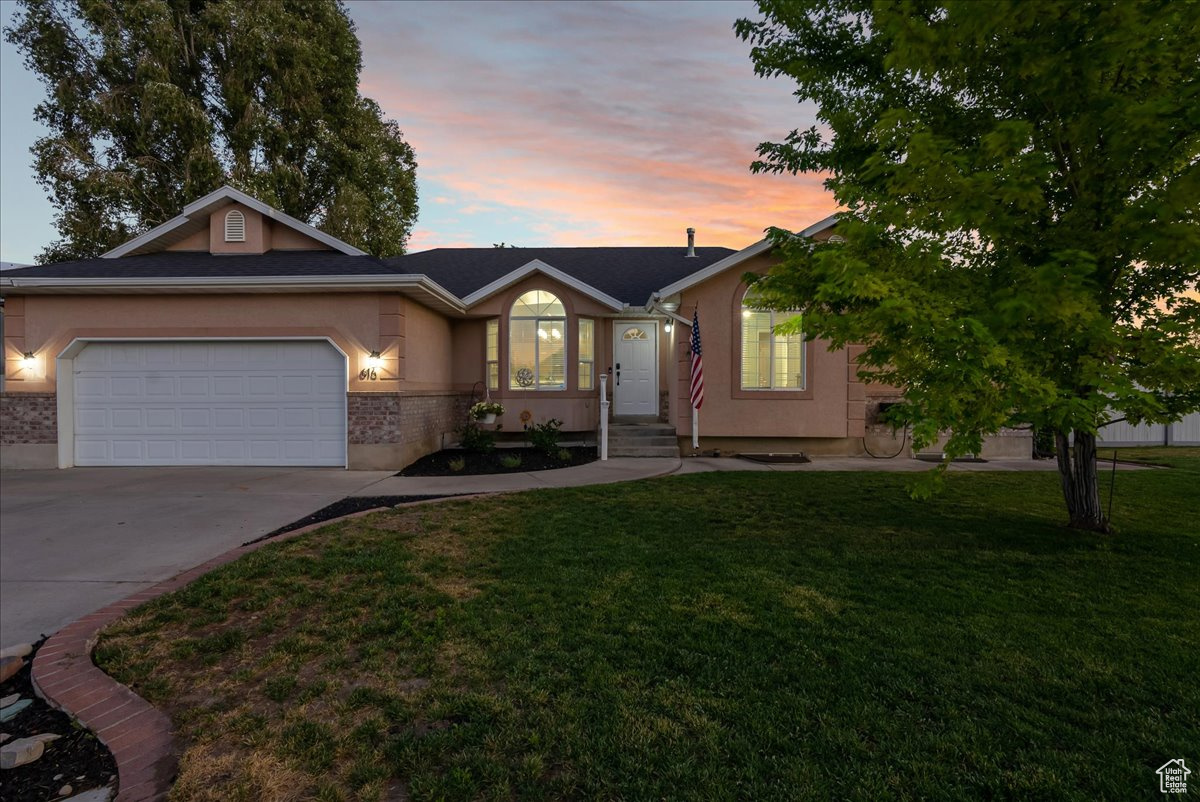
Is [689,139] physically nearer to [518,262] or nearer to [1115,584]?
[518,262]

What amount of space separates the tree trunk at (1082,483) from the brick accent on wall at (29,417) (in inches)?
613

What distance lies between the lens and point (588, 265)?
15.6 m

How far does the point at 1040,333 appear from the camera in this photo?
14.5 ft

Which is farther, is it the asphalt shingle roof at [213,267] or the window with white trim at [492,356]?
the window with white trim at [492,356]

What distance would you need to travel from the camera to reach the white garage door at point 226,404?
400 inches

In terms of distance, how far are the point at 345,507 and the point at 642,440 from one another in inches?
254

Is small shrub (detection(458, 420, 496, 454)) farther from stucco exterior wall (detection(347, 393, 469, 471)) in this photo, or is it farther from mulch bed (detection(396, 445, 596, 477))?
stucco exterior wall (detection(347, 393, 469, 471))

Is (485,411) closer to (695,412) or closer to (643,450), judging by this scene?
(643,450)

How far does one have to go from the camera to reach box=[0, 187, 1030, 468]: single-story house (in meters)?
9.93

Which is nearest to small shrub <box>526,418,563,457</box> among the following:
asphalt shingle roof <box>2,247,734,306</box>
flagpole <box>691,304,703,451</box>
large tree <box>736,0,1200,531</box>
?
flagpole <box>691,304,703,451</box>

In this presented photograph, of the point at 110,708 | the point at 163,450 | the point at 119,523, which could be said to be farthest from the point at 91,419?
the point at 110,708

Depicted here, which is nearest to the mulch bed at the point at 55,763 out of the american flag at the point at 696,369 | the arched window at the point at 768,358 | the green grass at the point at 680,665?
the green grass at the point at 680,665

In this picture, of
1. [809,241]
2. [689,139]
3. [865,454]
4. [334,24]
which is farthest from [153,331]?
[334,24]

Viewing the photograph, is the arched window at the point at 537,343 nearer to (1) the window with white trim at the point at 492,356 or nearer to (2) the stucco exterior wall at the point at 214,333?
(1) the window with white trim at the point at 492,356
